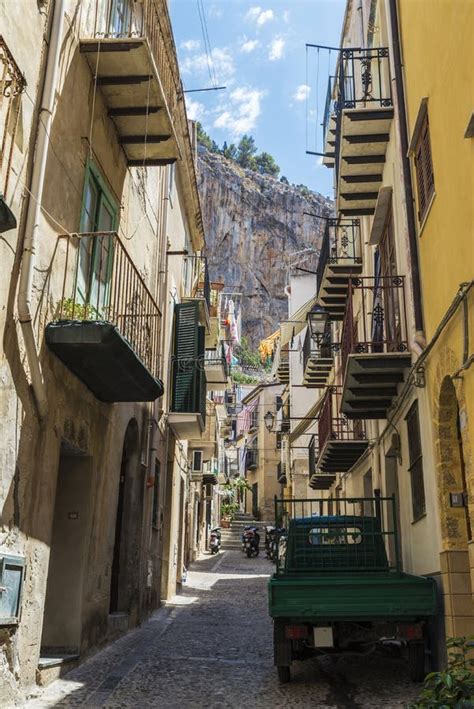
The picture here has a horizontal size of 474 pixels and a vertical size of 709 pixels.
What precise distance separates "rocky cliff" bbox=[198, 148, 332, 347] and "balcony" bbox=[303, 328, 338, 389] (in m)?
56.3

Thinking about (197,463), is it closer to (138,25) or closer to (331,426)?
(331,426)

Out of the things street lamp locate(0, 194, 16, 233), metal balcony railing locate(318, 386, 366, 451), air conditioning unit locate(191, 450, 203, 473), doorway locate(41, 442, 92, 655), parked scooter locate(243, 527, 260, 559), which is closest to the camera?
street lamp locate(0, 194, 16, 233)

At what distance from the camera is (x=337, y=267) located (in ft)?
49.5

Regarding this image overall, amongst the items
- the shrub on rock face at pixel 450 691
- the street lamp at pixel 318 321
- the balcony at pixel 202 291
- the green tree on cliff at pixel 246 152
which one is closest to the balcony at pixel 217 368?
the balcony at pixel 202 291

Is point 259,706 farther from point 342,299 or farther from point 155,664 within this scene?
point 342,299

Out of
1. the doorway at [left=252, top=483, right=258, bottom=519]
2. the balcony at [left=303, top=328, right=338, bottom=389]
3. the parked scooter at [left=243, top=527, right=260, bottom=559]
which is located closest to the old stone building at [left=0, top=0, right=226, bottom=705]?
the balcony at [left=303, top=328, right=338, bottom=389]

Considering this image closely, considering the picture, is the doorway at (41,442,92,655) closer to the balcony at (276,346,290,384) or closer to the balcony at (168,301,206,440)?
the balcony at (168,301,206,440)

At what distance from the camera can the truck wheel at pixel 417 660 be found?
730 cm

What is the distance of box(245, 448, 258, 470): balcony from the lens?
2251 inches

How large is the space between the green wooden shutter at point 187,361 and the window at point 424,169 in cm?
830

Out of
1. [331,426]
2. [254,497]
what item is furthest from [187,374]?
[254,497]

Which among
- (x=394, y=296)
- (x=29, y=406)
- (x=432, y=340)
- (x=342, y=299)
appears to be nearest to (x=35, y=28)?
(x=29, y=406)

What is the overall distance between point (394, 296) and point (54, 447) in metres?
5.99

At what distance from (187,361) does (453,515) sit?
951 cm
